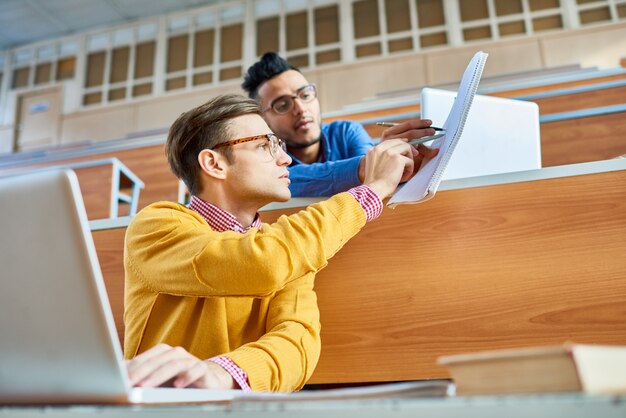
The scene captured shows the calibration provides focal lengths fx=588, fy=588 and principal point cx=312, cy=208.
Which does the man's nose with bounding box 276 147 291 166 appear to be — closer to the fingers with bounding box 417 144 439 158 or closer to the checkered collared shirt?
the checkered collared shirt

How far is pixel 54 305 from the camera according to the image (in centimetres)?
35

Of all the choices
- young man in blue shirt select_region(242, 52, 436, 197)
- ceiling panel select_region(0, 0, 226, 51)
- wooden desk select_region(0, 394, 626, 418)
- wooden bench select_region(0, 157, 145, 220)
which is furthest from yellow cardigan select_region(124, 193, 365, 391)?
ceiling panel select_region(0, 0, 226, 51)

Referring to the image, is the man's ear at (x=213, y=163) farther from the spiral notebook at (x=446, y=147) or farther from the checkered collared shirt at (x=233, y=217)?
the spiral notebook at (x=446, y=147)

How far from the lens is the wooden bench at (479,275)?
28.0 inches

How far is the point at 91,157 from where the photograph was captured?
8.30 ft

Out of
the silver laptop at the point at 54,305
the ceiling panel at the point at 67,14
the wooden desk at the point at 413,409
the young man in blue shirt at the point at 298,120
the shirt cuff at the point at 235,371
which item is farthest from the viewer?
the ceiling panel at the point at 67,14

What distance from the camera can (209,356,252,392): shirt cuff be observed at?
58cm

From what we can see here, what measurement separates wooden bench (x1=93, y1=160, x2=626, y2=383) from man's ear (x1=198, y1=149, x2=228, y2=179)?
207 mm

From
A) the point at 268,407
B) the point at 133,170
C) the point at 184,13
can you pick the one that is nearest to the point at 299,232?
the point at 268,407

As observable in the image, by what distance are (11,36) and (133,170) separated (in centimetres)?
379

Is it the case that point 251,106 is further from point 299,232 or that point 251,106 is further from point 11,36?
point 11,36

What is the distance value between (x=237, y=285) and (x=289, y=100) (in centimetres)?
97

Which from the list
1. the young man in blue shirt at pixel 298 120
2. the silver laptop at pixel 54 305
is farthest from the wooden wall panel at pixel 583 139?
the silver laptop at pixel 54 305

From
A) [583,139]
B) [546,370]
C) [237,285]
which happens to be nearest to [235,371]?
[237,285]
